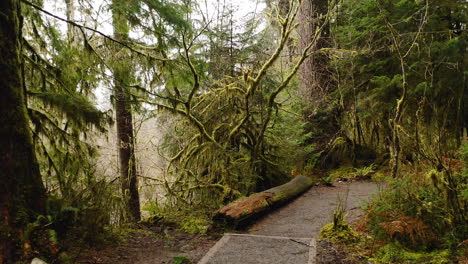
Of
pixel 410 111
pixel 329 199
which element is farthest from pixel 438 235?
pixel 410 111

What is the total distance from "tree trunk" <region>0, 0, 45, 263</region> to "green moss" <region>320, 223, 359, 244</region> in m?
4.05

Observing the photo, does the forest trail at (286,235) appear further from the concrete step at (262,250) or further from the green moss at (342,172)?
the green moss at (342,172)

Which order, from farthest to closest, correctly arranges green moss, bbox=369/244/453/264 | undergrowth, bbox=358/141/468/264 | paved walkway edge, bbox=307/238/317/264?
paved walkway edge, bbox=307/238/317/264 → undergrowth, bbox=358/141/468/264 → green moss, bbox=369/244/453/264

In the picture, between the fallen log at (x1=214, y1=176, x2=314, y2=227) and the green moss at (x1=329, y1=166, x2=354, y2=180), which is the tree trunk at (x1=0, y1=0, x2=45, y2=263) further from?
the green moss at (x1=329, y1=166, x2=354, y2=180)

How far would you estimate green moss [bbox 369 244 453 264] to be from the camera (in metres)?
3.51

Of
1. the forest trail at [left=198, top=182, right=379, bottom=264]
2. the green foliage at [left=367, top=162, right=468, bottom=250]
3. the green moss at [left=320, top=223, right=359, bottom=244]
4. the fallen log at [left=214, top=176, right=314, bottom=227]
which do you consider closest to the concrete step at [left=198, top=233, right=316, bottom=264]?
the forest trail at [left=198, top=182, right=379, bottom=264]

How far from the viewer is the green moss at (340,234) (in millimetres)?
4512

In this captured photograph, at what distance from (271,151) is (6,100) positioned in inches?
271

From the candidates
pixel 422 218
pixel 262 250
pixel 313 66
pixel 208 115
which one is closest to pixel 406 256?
pixel 422 218

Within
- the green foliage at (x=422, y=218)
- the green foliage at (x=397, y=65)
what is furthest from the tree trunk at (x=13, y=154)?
the green foliage at (x=397, y=65)

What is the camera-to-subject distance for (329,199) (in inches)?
302

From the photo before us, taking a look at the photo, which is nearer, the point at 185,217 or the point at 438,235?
the point at 438,235

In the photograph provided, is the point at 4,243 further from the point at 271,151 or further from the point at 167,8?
the point at 271,151

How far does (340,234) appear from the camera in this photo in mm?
4648
